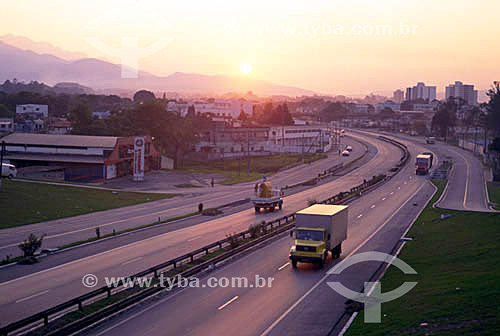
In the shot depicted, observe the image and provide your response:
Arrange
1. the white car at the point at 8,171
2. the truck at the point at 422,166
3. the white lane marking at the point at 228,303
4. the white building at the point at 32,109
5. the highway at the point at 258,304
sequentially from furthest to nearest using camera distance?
1. the white building at the point at 32,109
2. the truck at the point at 422,166
3. the white car at the point at 8,171
4. the white lane marking at the point at 228,303
5. the highway at the point at 258,304

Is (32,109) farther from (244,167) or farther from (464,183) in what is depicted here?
(464,183)

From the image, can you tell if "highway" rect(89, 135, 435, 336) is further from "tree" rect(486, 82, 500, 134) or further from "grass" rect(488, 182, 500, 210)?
"tree" rect(486, 82, 500, 134)

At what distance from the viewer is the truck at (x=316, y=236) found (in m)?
25.3

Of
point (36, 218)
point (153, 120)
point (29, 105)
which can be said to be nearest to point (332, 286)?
point (36, 218)

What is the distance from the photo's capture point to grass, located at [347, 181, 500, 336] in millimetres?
14609

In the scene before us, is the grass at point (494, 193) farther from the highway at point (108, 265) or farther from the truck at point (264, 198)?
the truck at point (264, 198)

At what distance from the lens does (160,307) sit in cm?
1908

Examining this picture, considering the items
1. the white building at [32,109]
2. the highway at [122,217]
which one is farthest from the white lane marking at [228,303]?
the white building at [32,109]

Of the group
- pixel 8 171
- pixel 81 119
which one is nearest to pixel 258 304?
pixel 8 171

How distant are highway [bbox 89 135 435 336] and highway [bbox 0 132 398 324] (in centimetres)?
389

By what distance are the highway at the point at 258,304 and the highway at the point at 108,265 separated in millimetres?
3892

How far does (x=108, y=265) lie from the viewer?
25.7 meters

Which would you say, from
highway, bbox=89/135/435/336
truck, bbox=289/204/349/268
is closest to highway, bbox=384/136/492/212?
highway, bbox=89/135/435/336

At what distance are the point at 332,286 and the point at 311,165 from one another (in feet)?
245
